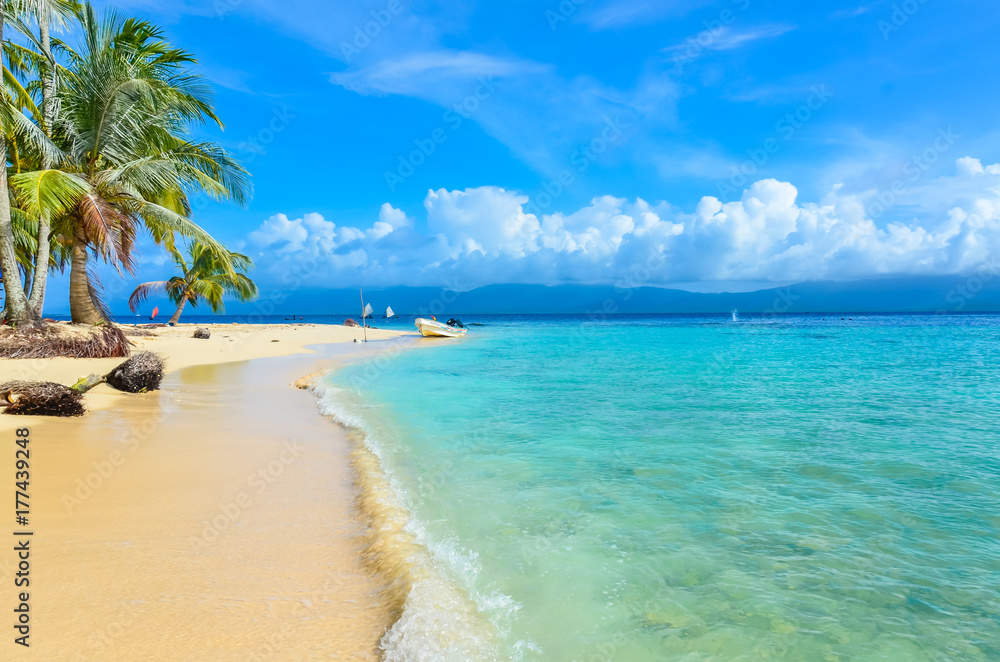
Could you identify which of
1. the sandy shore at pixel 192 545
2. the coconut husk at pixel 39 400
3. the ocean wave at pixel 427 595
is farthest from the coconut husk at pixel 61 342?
the ocean wave at pixel 427 595

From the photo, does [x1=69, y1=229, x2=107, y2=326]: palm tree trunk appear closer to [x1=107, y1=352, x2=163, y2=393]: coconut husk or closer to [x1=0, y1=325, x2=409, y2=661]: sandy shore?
[x1=107, y1=352, x2=163, y2=393]: coconut husk

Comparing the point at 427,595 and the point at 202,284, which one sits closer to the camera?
the point at 427,595

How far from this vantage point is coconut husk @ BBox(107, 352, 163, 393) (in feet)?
34.4

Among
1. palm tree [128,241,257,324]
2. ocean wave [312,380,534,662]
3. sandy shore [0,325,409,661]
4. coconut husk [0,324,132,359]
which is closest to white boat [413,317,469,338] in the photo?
palm tree [128,241,257,324]

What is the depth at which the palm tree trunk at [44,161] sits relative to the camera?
15.3m

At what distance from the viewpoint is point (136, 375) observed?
10.5m

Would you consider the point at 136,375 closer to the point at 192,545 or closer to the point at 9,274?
the point at 9,274

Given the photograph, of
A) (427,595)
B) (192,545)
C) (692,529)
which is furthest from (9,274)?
(692,529)

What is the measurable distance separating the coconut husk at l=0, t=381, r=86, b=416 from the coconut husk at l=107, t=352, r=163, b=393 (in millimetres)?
2477

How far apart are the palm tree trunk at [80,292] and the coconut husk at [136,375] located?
356 inches

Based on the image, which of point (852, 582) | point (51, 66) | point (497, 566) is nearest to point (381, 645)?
point (497, 566)

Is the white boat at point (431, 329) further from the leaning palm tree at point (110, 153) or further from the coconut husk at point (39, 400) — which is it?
the coconut husk at point (39, 400)

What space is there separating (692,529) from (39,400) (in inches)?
376

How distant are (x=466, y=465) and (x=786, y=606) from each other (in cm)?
390
